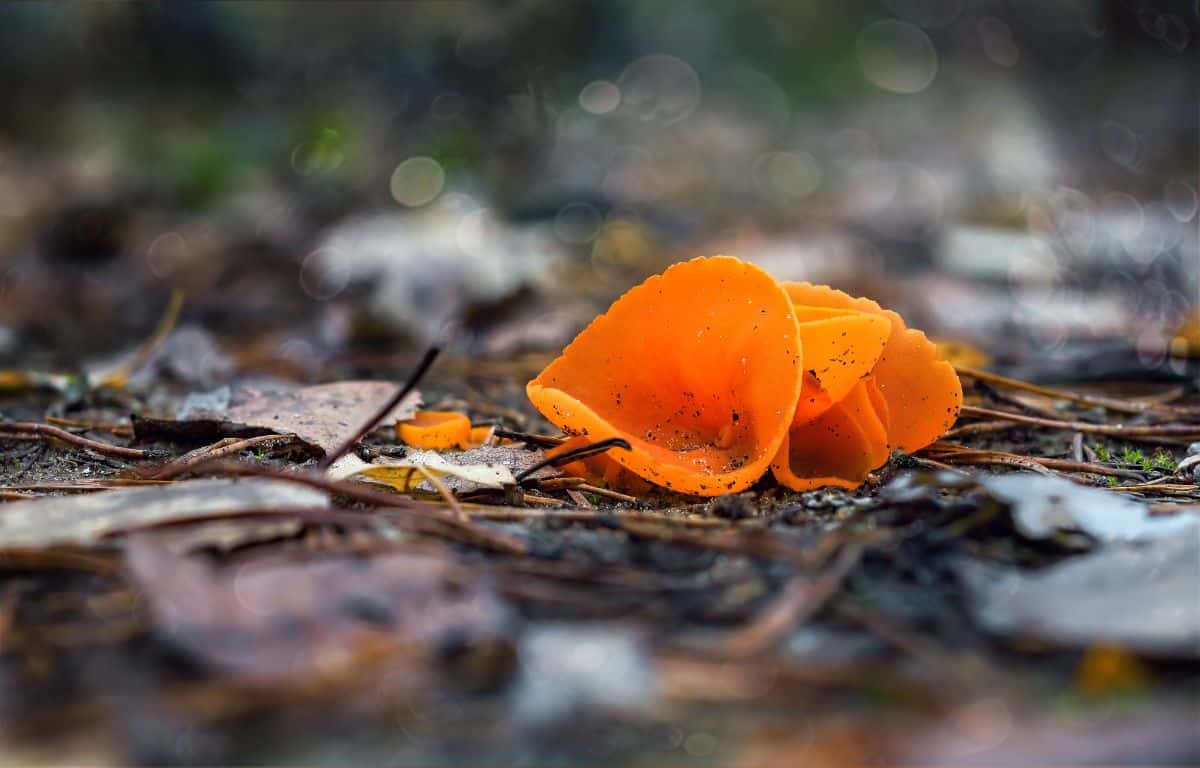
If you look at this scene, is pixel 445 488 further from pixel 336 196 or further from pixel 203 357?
pixel 336 196

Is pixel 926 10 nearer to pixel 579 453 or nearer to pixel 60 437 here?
pixel 579 453

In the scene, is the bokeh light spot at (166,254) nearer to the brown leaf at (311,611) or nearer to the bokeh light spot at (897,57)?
the brown leaf at (311,611)

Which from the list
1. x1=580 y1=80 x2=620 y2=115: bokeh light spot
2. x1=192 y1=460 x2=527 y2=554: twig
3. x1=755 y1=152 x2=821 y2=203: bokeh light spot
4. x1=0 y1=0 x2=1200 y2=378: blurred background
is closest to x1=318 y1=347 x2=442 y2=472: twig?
x1=192 y1=460 x2=527 y2=554: twig

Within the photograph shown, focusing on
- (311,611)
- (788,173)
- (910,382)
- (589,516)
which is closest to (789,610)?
(589,516)

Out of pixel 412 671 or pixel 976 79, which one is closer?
pixel 412 671

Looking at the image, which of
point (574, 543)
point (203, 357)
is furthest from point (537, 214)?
point (574, 543)

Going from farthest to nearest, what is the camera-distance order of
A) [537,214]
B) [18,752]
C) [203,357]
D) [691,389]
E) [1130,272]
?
1. [537,214]
2. [1130,272]
3. [203,357]
4. [691,389]
5. [18,752]
